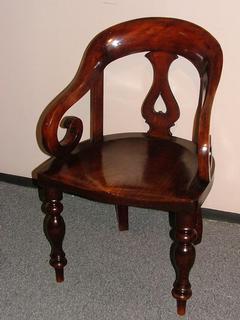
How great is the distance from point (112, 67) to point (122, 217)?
551 mm

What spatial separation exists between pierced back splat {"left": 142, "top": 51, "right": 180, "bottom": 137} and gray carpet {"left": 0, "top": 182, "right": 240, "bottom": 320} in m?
0.43

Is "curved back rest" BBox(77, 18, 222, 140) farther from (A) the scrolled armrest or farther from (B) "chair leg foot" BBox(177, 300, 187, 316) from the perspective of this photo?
(B) "chair leg foot" BBox(177, 300, 187, 316)

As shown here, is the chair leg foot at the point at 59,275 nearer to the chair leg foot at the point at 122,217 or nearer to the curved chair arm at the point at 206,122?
the chair leg foot at the point at 122,217

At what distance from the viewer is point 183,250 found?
3.89ft

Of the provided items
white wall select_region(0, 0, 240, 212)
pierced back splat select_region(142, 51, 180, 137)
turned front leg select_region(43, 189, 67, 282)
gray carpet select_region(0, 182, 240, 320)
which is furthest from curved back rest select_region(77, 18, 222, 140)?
gray carpet select_region(0, 182, 240, 320)

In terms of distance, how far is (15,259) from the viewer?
5.10ft

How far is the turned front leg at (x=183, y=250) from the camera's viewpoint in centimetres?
116

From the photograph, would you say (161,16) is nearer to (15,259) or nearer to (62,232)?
(62,232)

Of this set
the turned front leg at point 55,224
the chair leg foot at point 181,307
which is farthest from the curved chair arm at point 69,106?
the chair leg foot at point 181,307

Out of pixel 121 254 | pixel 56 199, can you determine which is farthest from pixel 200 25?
pixel 121 254

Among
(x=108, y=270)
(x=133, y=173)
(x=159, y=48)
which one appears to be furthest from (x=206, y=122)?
(x=108, y=270)

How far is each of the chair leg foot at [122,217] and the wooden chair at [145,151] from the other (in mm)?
303

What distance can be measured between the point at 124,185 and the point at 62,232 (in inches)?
11.3

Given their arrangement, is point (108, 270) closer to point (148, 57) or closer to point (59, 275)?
point (59, 275)
